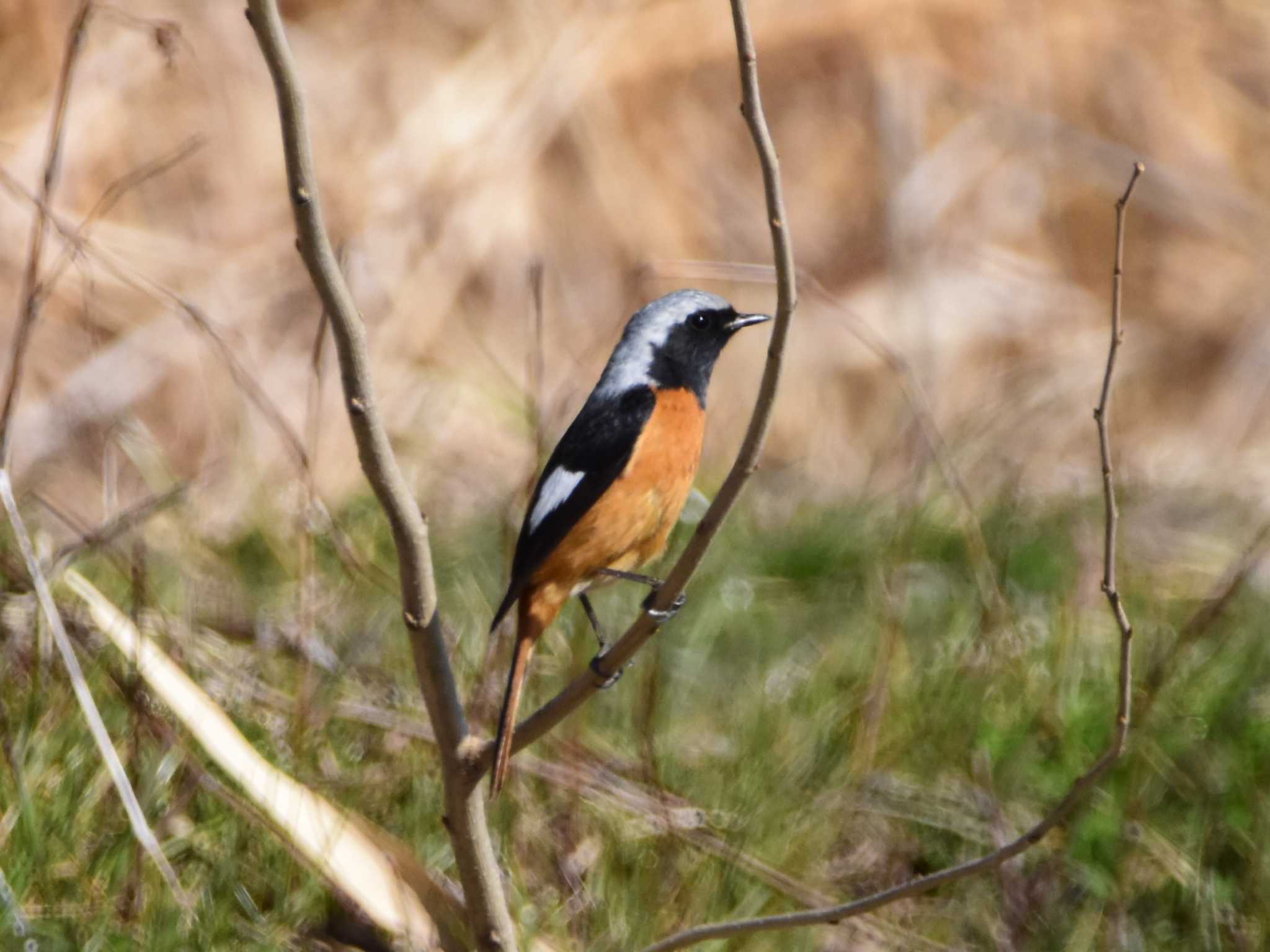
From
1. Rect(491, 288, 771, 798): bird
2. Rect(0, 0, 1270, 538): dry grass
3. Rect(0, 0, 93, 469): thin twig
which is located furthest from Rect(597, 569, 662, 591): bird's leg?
Rect(0, 0, 1270, 538): dry grass

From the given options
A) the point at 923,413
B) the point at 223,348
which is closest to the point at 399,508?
the point at 223,348

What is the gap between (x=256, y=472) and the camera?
17.9ft

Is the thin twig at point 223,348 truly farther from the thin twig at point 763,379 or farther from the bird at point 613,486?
the thin twig at point 763,379

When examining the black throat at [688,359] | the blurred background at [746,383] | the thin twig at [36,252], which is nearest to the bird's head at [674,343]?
the black throat at [688,359]

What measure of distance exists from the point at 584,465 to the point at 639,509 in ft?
0.46

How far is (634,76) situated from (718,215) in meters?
0.88

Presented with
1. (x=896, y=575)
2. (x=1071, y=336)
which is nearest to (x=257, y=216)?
(x=1071, y=336)

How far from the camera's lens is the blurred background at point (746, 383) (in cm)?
378

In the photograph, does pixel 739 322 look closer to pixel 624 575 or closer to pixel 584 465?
pixel 584 465

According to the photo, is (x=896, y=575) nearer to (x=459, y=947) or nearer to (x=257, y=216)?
(x=459, y=947)

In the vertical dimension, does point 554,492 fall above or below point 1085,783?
above

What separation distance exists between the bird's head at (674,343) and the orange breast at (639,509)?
8 centimetres

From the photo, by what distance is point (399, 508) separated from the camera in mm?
2207

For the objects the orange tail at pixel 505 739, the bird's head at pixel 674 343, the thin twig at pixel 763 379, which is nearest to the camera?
the thin twig at pixel 763 379
